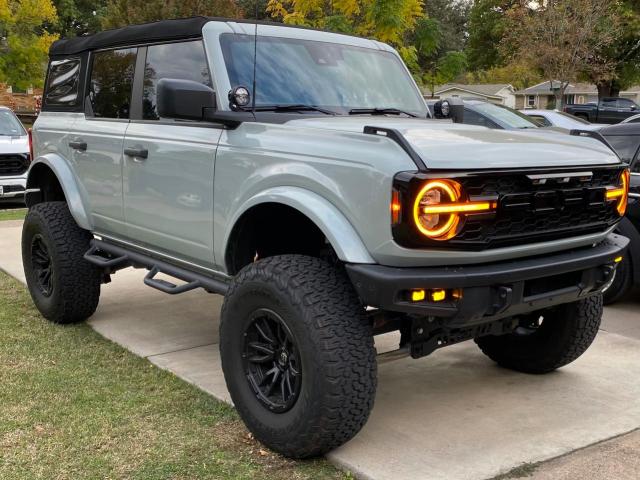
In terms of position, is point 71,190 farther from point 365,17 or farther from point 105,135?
point 365,17

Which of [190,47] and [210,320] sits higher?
[190,47]

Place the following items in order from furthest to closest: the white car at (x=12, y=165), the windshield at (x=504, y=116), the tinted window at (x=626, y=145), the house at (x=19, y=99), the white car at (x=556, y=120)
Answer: the house at (x=19, y=99), the white car at (x=556, y=120), the white car at (x=12, y=165), the windshield at (x=504, y=116), the tinted window at (x=626, y=145)

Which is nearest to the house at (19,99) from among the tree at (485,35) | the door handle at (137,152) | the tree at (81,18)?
the tree at (81,18)

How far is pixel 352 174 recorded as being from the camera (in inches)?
123

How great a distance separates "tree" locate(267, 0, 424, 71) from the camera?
12.0 metres

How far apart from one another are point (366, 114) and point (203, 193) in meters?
1.05

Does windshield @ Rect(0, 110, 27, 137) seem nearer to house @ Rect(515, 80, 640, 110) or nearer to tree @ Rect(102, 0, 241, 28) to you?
tree @ Rect(102, 0, 241, 28)

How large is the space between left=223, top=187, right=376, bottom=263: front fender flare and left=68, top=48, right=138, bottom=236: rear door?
5.59ft

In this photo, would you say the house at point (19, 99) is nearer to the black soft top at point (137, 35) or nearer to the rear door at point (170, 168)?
the black soft top at point (137, 35)

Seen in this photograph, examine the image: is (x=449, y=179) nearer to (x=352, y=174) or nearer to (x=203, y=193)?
(x=352, y=174)

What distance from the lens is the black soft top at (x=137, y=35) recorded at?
4273 millimetres

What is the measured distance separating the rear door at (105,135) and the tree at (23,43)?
2080 cm

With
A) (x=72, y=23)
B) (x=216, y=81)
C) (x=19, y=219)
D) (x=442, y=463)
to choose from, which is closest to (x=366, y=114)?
(x=216, y=81)

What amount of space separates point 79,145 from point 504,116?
787 cm
